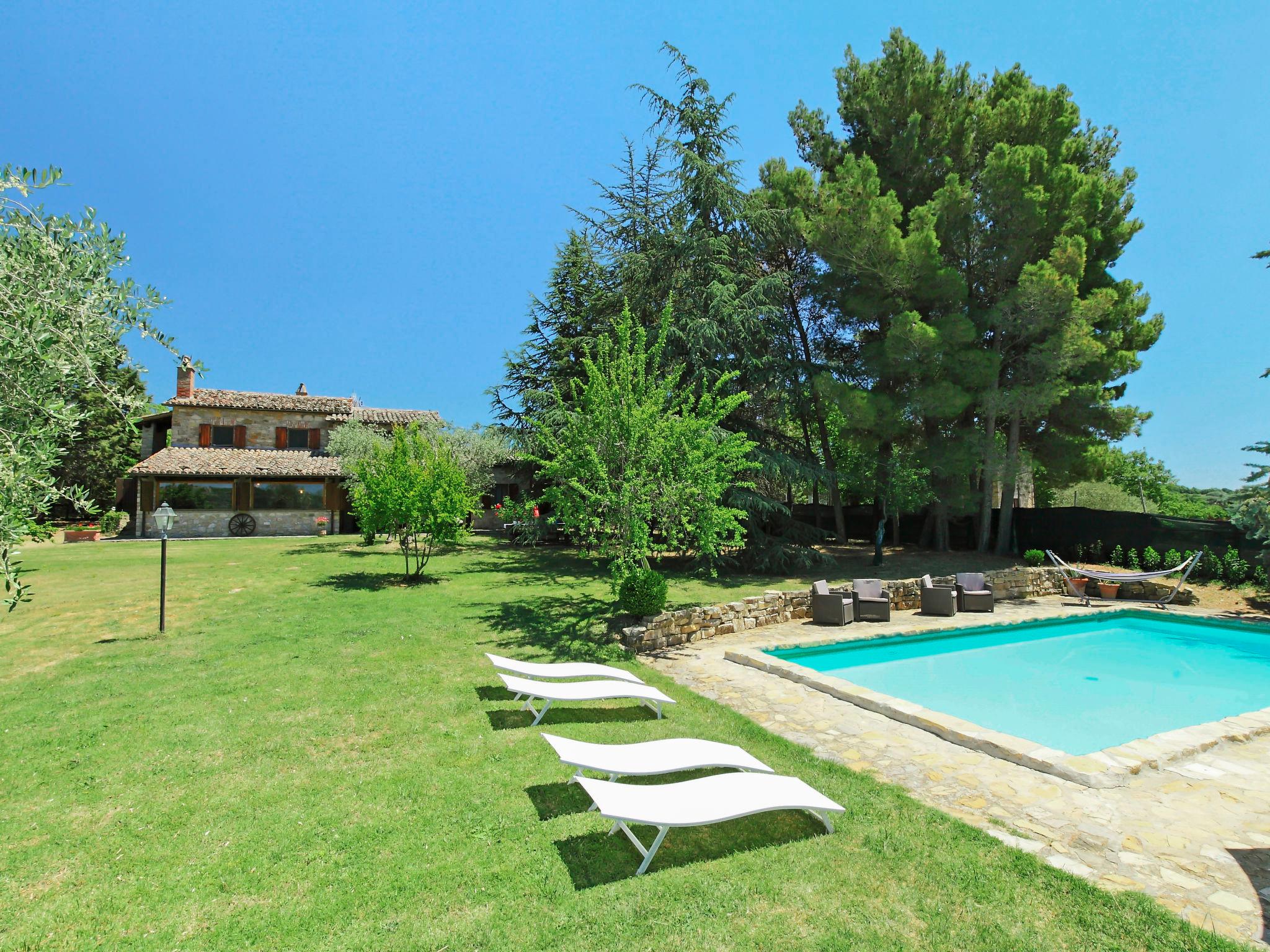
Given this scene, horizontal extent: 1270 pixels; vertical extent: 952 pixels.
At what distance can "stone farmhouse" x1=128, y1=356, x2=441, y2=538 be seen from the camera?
29312mm

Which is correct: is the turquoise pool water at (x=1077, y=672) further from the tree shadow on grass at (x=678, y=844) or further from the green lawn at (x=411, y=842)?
the tree shadow on grass at (x=678, y=844)

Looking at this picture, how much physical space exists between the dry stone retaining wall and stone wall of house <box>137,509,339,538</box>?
85.5 ft

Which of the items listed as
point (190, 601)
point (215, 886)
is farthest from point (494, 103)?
point (215, 886)

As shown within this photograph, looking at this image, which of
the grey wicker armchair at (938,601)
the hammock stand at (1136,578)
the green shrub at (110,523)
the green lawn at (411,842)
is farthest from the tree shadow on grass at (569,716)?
the green shrub at (110,523)

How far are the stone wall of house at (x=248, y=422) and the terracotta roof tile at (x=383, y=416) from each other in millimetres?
1054

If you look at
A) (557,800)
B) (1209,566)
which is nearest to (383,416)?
(557,800)

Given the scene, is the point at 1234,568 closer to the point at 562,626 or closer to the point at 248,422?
the point at 562,626

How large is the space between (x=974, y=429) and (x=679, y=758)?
18860 mm

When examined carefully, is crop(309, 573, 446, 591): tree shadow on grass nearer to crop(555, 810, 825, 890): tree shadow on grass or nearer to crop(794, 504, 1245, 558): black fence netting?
crop(555, 810, 825, 890): tree shadow on grass

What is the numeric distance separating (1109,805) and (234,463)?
35331 mm

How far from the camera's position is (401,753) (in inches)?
226

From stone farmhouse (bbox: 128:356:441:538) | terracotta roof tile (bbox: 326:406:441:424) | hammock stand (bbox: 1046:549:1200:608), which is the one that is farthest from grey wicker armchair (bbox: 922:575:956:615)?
terracotta roof tile (bbox: 326:406:441:424)

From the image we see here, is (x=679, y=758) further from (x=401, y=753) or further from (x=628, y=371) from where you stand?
(x=628, y=371)

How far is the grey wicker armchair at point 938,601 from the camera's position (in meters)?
13.6
